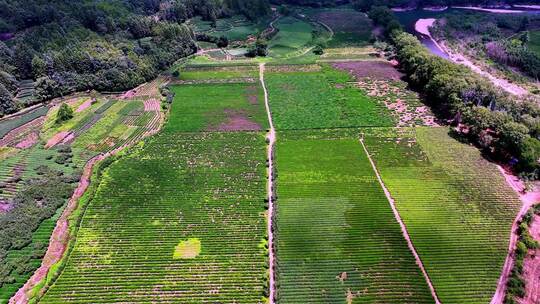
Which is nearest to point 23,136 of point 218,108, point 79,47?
point 79,47

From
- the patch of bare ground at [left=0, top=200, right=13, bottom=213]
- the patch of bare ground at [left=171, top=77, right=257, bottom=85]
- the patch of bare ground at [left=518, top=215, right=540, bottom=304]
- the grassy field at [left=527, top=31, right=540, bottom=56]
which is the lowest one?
the patch of bare ground at [left=518, top=215, right=540, bottom=304]

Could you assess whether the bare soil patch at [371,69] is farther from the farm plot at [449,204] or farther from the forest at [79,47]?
the forest at [79,47]

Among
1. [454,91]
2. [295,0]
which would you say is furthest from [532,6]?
[454,91]

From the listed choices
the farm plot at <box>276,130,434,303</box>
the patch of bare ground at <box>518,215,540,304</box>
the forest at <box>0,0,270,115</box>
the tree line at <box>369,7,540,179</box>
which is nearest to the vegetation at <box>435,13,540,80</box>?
the tree line at <box>369,7,540,179</box>

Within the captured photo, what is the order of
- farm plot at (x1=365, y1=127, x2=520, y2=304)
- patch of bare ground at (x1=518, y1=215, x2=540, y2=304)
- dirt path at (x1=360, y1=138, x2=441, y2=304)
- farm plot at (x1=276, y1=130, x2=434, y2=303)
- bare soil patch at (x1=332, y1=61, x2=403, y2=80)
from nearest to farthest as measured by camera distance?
1. patch of bare ground at (x1=518, y1=215, x2=540, y2=304)
2. farm plot at (x1=276, y1=130, x2=434, y2=303)
3. dirt path at (x1=360, y1=138, x2=441, y2=304)
4. farm plot at (x1=365, y1=127, x2=520, y2=304)
5. bare soil patch at (x1=332, y1=61, x2=403, y2=80)

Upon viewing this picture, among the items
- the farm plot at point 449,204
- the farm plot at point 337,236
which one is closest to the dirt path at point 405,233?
the farm plot at point 449,204

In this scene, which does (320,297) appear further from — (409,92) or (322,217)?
(409,92)

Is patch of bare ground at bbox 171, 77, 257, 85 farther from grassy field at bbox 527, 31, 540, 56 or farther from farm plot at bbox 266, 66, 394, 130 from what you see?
grassy field at bbox 527, 31, 540, 56
